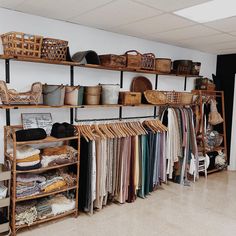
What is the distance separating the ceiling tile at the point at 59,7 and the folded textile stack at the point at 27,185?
1847mm

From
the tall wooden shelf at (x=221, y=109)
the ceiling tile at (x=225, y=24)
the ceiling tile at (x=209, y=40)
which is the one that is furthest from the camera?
the tall wooden shelf at (x=221, y=109)

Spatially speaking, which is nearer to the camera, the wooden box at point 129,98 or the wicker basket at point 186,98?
the wooden box at point 129,98

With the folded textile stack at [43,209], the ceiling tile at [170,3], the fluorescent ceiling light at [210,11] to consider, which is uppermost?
the fluorescent ceiling light at [210,11]

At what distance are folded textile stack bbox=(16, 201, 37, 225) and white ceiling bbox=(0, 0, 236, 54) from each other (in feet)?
7.14

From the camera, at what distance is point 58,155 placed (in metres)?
3.02

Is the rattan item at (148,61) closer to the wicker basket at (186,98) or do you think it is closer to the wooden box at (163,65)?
the wooden box at (163,65)

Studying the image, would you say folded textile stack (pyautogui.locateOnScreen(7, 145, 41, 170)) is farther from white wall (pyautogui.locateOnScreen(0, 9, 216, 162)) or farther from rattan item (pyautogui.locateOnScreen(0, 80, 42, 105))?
rattan item (pyautogui.locateOnScreen(0, 80, 42, 105))

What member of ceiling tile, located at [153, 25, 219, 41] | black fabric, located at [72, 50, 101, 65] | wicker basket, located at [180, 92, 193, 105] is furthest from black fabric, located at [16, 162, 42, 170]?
wicker basket, located at [180, 92, 193, 105]

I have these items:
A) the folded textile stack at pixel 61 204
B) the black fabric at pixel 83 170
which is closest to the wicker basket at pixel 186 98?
the black fabric at pixel 83 170

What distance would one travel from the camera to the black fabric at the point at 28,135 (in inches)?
104

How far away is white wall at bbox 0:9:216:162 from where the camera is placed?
2904 millimetres

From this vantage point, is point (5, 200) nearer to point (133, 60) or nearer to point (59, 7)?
point (59, 7)

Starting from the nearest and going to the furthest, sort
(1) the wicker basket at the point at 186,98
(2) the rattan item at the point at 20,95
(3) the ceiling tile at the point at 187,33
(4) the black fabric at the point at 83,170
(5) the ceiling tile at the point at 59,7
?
1. (5) the ceiling tile at the point at 59,7
2. (2) the rattan item at the point at 20,95
3. (4) the black fabric at the point at 83,170
4. (3) the ceiling tile at the point at 187,33
5. (1) the wicker basket at the point at 186,98

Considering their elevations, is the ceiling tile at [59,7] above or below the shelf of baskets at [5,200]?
above
